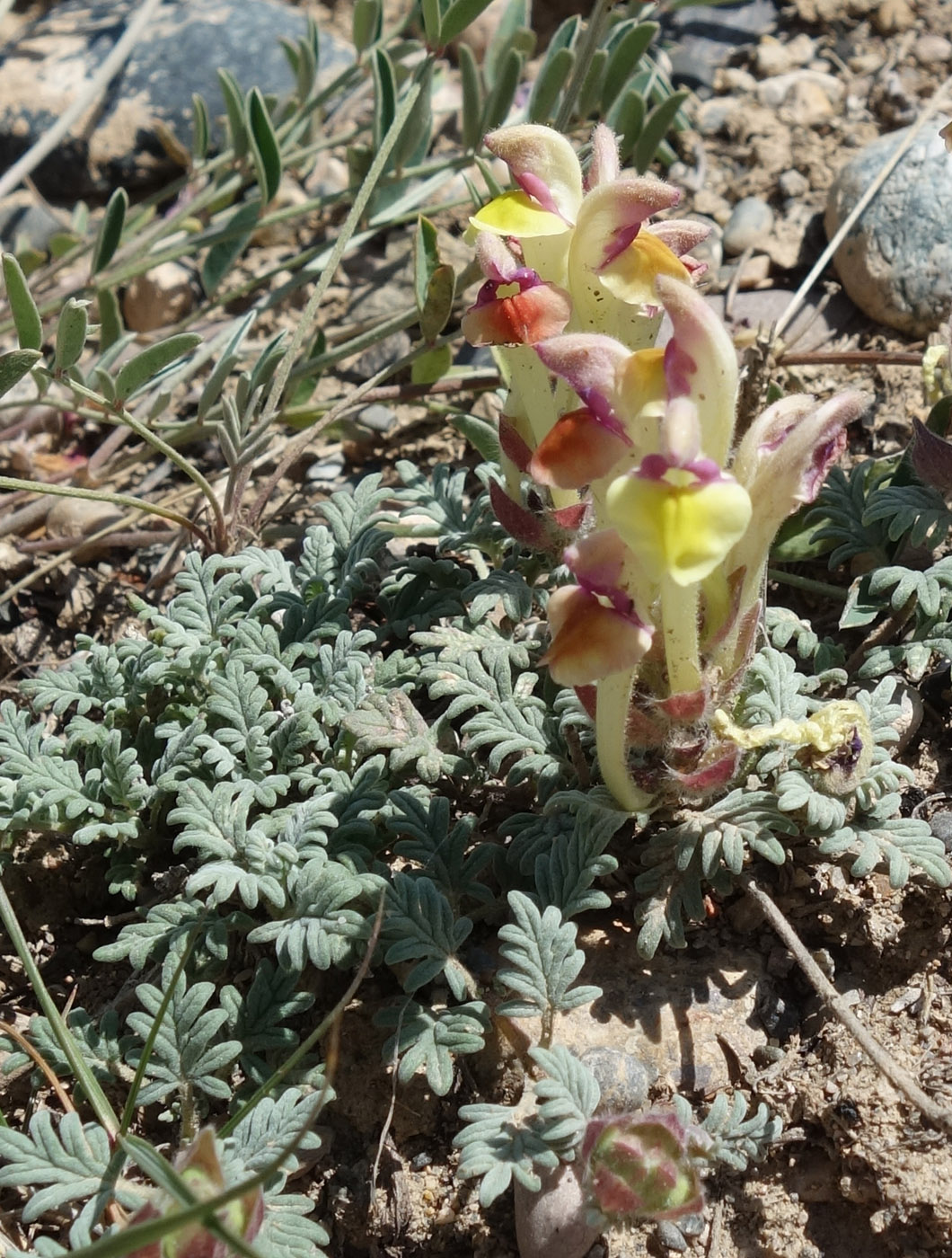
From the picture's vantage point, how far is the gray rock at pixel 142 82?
14.4ft

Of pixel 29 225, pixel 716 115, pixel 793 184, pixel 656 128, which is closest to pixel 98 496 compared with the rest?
pixel 656 128

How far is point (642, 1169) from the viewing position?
1739mm

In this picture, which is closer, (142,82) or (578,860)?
(578,860)

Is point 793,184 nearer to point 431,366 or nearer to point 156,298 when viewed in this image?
point 431,366

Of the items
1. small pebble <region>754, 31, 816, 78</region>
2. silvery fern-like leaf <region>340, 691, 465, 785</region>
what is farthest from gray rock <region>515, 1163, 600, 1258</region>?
small pebble <region>754, 31, 816, 78</region>

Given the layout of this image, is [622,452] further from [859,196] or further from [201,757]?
[859,196]

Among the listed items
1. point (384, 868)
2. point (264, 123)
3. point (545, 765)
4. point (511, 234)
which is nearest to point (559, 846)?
point (545, 765)

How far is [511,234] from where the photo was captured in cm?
198

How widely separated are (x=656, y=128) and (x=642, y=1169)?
2769 mm

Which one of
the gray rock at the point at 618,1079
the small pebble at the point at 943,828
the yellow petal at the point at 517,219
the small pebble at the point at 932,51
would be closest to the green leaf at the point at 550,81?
the yellow petal at the point at 517,219

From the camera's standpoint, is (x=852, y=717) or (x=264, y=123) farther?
(x=264, y=123)

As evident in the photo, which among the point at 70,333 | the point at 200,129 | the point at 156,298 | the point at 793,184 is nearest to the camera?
the point at 70,333

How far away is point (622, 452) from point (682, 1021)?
105 centimetres

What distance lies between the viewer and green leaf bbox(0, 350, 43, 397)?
217 cm
